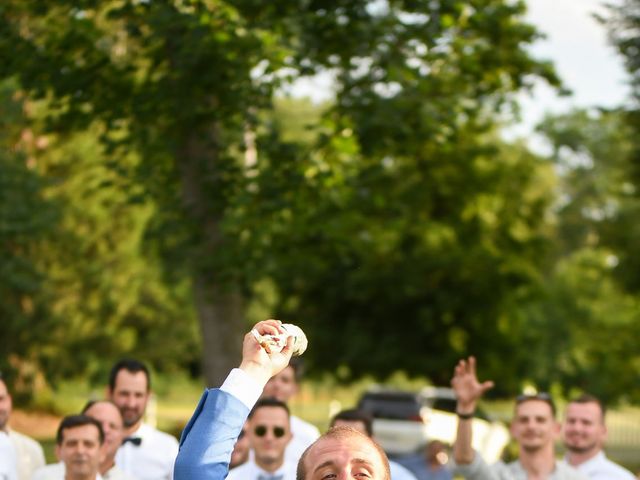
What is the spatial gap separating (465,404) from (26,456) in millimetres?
2670

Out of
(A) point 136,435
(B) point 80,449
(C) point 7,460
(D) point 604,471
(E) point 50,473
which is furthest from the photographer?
(A) point 136,435

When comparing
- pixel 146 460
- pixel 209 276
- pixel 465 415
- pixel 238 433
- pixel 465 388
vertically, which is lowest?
pixel 209 276

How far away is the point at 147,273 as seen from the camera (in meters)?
40.5

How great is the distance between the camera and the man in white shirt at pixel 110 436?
764cm

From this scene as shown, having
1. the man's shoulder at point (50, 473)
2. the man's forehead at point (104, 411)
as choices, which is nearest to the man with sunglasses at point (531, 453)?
the man's forehead at point (104, 411)

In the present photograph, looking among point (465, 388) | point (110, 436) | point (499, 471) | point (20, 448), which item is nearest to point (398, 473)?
point (499, 471)

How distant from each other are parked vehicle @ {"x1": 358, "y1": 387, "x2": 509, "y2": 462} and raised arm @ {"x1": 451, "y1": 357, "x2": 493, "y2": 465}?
17.5m

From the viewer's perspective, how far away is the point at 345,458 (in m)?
3.07

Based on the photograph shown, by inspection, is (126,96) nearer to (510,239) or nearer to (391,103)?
(391,103)

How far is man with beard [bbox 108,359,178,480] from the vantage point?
850cm

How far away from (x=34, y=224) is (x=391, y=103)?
1038cm

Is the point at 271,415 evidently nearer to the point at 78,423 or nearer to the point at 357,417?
the point at 357,417

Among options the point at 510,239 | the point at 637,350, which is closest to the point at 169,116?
the point at 637,350

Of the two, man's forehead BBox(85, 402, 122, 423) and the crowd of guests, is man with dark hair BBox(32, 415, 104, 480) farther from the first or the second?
man's forehead BBox(85, 402, 122, 423)
